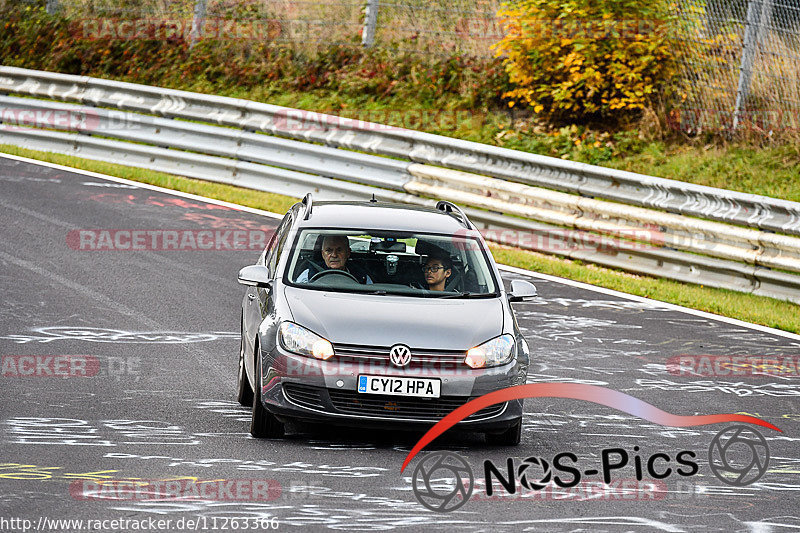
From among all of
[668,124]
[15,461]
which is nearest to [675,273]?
[668,124]

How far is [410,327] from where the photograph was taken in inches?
300

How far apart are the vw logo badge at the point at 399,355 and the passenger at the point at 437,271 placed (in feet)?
3.57

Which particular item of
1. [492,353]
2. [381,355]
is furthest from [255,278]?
[492,353]

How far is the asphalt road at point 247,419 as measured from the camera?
630 centimetres

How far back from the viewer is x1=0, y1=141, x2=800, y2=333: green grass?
12.9 meters

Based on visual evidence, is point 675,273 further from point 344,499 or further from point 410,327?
point 344,499

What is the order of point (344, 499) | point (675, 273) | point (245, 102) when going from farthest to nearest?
1. point (245, 102)
2. point (675, 273)
3. point (344, 499)

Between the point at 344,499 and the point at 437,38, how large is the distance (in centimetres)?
1668

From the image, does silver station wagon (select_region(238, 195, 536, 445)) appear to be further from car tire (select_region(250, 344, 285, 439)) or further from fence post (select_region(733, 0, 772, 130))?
fence post (select_region(733, 0, 772, 130))

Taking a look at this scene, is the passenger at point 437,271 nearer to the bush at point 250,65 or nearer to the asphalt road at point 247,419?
the asphalt road at point 247,419

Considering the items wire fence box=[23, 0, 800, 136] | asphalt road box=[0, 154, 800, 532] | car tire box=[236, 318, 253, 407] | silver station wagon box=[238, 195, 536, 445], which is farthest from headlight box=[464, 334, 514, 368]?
wire fence box=[23, 0, 800, 136]

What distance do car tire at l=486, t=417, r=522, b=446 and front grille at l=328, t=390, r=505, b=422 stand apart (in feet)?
1.70

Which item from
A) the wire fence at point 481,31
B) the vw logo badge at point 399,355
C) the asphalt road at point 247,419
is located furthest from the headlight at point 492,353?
the wire fence at point 481,31

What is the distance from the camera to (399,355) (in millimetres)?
7434
